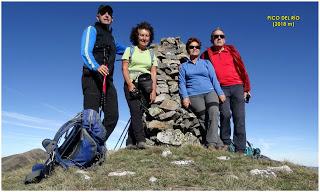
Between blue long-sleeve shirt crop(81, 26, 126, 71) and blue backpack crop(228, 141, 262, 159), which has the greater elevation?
blue long-sleeve shirt crop(81, 26, 126, 71)

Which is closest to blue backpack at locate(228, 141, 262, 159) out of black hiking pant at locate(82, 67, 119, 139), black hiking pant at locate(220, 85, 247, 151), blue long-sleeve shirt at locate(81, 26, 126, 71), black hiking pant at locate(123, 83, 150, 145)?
black hiking pant at locate(220, 85, 247, 151)

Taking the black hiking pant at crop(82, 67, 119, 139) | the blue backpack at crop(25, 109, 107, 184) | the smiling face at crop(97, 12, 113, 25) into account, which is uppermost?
the smiling face at crop(97, 12, 113, 25)

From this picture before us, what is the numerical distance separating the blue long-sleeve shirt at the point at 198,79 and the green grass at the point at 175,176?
1.88 meters

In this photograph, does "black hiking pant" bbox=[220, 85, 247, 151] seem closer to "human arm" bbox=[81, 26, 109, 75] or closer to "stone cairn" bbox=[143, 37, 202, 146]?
"stone cairn" bbox=[143, 37, 202, 146]

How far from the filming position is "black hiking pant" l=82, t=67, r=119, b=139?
9508 millimetres

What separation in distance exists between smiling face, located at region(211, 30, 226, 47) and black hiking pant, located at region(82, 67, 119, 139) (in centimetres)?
353

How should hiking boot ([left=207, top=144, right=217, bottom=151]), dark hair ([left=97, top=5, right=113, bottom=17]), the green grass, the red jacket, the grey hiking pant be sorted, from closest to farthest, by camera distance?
the green grass → dark hair ([left=97, top=5, right=113, bottom=17]) → hiking boot ([left=207, top=144, right=217, bottom=151]) → the grey hiking pant → the red jacket

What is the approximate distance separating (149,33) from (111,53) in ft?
5.13

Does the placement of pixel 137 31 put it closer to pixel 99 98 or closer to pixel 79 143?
pixel 99 98

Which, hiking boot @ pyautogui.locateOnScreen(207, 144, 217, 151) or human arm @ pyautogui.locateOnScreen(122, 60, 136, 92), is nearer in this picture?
human arm @ pyautogui.locateOnScreen(122, 60, 136, 92)

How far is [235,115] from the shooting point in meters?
11.3

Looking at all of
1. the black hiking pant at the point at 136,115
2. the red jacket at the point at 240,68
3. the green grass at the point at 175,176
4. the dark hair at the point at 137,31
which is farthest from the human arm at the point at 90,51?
the red jacket at the point at 240,68

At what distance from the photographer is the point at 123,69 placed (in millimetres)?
10719

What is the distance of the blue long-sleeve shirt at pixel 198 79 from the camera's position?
11.4 meters
